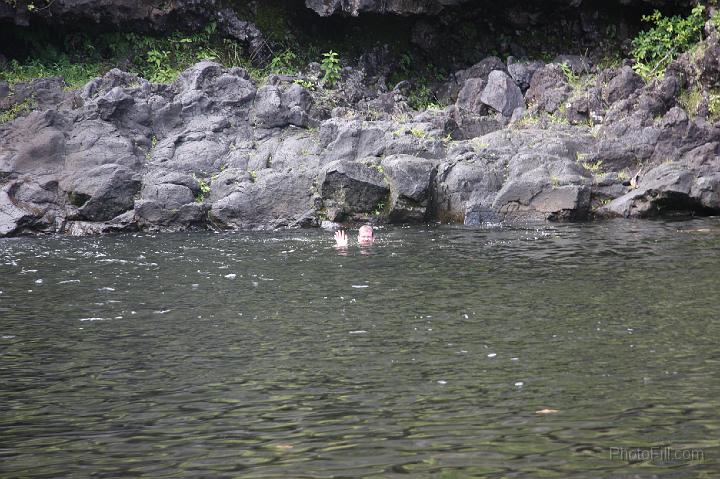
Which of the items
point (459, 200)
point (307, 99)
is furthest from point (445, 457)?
point (307, 99)

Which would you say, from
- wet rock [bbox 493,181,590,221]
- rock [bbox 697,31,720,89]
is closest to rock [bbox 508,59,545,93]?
rock [bbox 697,31,720,89]

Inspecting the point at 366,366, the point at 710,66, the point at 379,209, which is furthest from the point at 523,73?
the point at 366,366

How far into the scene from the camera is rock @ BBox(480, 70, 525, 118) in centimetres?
2647

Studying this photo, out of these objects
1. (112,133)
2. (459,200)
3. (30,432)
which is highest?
(112,133)

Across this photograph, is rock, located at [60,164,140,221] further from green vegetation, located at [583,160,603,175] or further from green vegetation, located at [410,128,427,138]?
green vegetation, located at [583,160,603,175]

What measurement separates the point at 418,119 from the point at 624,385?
715 inches

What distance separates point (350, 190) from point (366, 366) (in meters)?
13.3

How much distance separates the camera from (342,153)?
22.8m

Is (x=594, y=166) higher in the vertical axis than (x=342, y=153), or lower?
lower

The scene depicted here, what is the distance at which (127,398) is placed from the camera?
7414mm

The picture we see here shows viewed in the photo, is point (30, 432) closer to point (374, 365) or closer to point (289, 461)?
point (289, 461)

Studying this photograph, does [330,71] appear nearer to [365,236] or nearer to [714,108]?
[365,236]

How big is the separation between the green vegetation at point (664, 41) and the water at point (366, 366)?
13551mm

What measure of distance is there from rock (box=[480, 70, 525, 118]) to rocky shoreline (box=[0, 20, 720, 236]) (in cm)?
5
